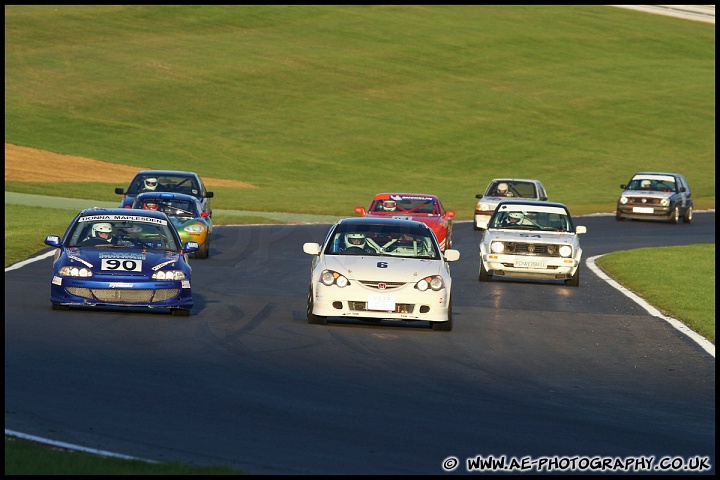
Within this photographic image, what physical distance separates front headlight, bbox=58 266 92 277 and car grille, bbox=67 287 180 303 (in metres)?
0.18

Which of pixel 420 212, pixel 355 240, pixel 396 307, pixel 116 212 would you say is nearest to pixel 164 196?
pixel 420 212

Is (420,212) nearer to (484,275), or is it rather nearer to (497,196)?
(484,275)

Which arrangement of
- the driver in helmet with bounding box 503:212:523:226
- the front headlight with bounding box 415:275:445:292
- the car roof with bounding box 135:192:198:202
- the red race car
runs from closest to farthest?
the front headlight with bounding box 415:275:445:292
the driver in helmet with bounding box 503:212:523:226
the car roof with bounding box 135:192:198:202
the red race car

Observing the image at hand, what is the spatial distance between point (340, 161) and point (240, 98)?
12491 mm

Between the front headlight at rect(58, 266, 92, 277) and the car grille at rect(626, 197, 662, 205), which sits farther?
the car grille at rect(626, 197, 662, 205)

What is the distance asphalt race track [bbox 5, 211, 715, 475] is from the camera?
9.93m

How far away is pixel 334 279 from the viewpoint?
17.1 metres

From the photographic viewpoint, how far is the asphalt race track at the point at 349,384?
32.6 ft

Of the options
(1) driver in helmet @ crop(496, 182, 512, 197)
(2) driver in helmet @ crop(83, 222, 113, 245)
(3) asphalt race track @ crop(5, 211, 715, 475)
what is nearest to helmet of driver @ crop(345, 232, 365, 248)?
(3) asphalt race track @ crop(5, 211, 715, 475)

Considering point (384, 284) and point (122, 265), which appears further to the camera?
point (122, 265)

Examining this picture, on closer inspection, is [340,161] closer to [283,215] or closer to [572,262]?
[283,215]

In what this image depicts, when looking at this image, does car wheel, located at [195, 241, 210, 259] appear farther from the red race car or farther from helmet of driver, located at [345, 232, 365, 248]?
helmet of driver, located at [345, 232, 365, 248]

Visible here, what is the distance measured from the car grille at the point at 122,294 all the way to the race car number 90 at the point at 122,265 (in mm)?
286

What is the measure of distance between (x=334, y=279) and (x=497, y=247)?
26.2 feet
